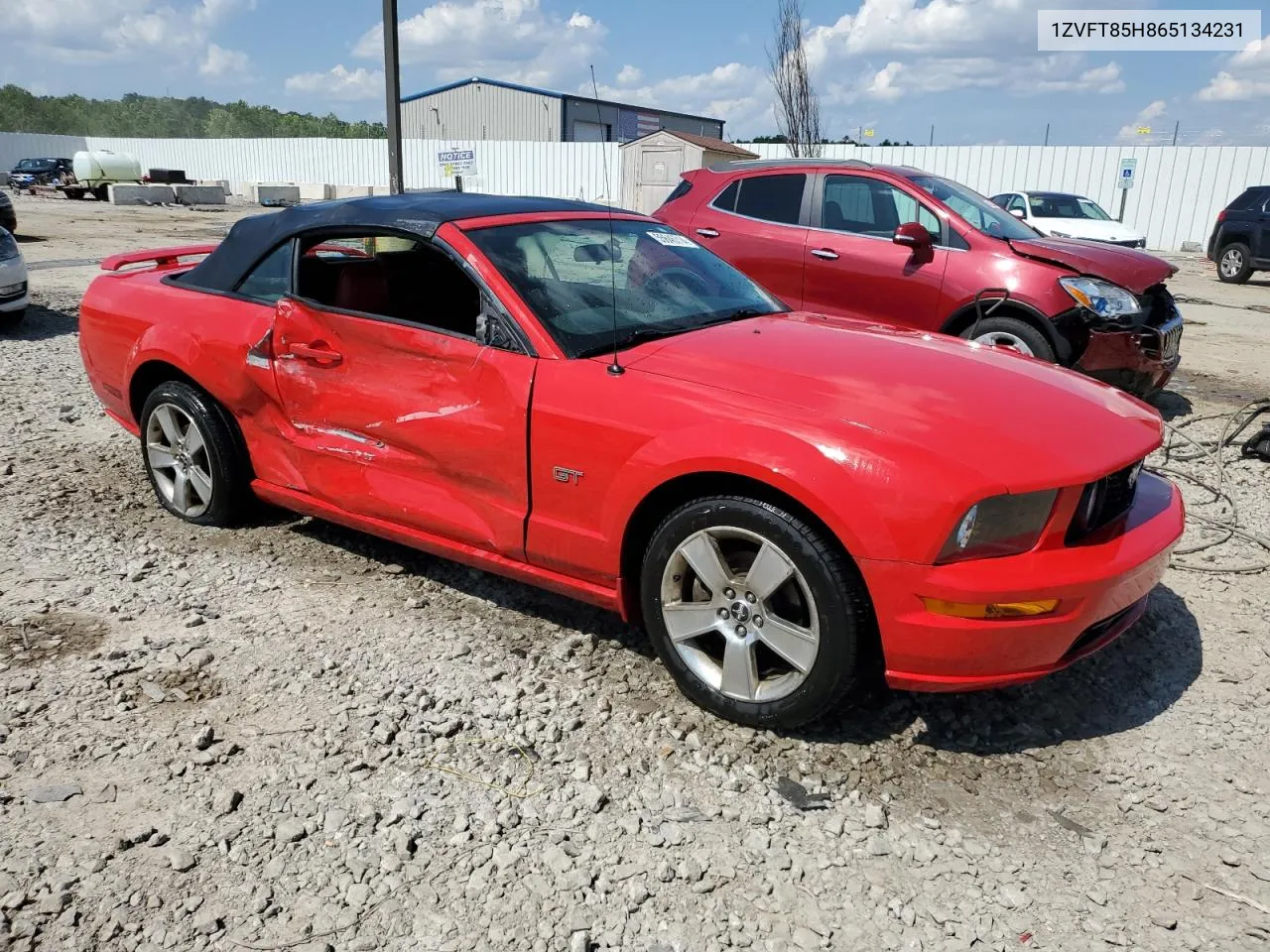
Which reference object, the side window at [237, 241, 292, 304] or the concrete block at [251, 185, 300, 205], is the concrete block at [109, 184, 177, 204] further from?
the side window at [237, 241, 292, 304]

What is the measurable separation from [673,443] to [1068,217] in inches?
677

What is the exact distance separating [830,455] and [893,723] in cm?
100

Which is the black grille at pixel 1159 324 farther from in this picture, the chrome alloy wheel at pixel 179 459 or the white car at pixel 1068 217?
the white car at pixel 1068 217

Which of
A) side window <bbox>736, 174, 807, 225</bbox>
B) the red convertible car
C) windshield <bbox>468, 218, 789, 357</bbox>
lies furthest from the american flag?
the red convertible car

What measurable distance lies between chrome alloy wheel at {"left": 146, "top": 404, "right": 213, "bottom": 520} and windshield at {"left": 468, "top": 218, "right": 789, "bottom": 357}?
1777 millimetres

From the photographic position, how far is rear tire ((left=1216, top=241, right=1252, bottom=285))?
16781 mm

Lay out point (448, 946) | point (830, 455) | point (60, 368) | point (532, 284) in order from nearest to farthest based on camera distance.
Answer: point (448, 946) < point (830, 455) < point (532, 284) < point (60, 368)

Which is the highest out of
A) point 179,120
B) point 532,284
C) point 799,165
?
point 179,120

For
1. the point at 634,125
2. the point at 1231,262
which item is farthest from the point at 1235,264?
the point at 634,125

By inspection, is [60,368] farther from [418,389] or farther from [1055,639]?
[1055,639]

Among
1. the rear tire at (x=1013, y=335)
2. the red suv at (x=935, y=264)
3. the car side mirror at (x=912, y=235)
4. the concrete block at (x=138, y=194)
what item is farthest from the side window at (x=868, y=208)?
the concrete block at (x=138, y=194)

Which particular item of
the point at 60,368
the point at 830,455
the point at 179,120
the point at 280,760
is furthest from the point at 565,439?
the point at 179,120

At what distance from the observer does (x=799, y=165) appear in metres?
7.30

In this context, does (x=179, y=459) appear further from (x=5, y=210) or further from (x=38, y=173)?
(x=38, y=173)
